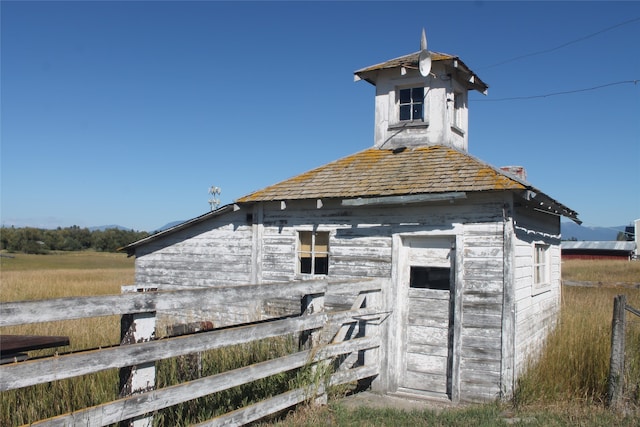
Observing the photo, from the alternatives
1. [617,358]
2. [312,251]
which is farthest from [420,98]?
[617,358]

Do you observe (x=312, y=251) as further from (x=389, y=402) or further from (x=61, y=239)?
(x=61, y=239)

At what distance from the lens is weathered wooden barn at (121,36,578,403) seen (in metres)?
7.96

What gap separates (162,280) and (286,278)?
11.0 feet

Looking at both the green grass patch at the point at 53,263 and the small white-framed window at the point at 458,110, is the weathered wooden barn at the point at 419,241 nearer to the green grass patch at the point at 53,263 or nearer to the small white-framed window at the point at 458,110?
the small white-framed window at the point at 458,110

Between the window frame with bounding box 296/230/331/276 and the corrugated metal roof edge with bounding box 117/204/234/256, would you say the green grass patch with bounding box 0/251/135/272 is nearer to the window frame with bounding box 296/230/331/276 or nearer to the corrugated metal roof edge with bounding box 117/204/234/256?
the corrugated metal roof edge with bounding box 117/204/234/256

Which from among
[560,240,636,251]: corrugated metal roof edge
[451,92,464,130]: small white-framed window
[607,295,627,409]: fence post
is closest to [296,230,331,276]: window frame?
[451,92,464,130]: small white-framed window

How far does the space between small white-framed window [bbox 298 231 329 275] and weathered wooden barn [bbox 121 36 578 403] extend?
0.02 metres

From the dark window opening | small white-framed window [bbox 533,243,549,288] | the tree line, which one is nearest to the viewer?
the dark window opening

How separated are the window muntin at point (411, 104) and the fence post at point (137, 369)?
7.45 metres

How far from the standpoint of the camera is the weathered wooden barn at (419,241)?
26.1ft

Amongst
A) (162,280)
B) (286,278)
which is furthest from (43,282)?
(286,278)

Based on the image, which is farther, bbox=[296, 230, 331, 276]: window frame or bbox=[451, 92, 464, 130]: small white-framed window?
bbox=[451, 92, 464, 130]: small white-framed window

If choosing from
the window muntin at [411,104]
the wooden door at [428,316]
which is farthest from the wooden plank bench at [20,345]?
the window muntin at [411,104]

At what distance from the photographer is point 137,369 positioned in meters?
4.45
